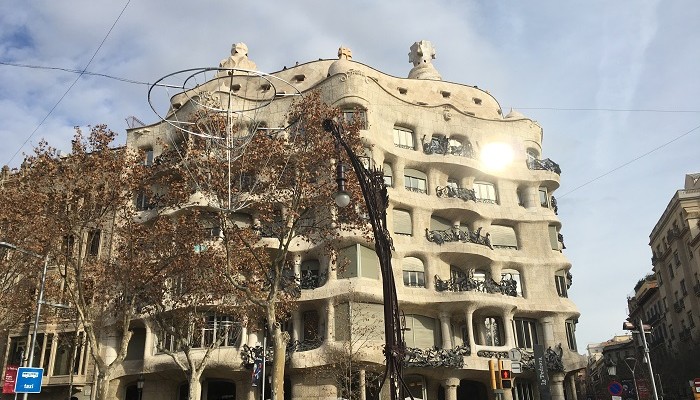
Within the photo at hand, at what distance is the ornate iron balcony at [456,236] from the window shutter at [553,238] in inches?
183

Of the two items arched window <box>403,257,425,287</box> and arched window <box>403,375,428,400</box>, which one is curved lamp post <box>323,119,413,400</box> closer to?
arched window <box>403,257,425,287</box>

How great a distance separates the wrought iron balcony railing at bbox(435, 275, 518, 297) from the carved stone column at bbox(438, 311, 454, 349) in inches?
55.4

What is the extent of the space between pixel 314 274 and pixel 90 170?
1322cm

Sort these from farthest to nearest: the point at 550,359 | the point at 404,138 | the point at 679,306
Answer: the point at 679,306 < the point at 404,138 < the point at 550,359

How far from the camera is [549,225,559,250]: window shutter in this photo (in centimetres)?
3662

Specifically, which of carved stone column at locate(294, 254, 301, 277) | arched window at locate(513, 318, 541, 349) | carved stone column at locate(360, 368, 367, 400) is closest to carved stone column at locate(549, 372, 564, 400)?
arched window at locate(513, 318, 541, 349)

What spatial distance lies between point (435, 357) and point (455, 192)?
1028cm

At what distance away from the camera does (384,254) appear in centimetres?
1201

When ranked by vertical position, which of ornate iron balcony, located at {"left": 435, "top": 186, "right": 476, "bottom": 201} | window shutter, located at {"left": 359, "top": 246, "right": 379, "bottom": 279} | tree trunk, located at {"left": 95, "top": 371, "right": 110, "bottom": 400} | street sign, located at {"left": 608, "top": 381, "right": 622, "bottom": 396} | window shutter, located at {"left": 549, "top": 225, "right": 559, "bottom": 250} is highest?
ornate iron balcony, located at {"left": 435, "top": 186, "right": 476, "bottom": 201}

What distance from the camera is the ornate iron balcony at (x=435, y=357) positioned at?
2945 cm

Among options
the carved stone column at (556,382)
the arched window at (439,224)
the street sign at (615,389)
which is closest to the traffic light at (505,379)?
the street sign at (615,389)

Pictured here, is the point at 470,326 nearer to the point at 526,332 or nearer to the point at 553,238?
the point at 526,332

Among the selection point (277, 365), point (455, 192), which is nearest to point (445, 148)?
point (455, 192)

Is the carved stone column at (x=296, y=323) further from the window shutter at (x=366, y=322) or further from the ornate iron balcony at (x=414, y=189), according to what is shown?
the ornate iron balcony at (x=414, y=189)
